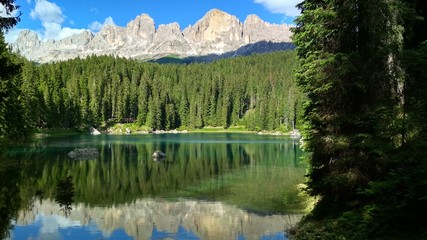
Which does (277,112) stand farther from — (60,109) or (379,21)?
(379,21)

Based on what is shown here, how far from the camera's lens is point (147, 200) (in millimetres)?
32375

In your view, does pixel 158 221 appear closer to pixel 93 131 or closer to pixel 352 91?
pixel 352 91

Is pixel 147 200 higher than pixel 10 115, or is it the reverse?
pixel 10 115

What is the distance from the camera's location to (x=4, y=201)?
29047mm

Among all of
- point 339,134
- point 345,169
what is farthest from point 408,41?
point 345,169

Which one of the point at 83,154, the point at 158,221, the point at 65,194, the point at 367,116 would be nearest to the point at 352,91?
the point at 367,116

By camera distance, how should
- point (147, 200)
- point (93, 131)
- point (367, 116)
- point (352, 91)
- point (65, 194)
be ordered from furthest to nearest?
point (93, 131) → point (65, 194) → point (147, 200) → point (352, 91) → point (367, 116)

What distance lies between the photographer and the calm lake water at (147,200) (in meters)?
23.2

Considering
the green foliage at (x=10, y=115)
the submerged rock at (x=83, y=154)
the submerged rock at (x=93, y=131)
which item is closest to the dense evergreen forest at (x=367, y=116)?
the green foliage at (x=10, y=115)

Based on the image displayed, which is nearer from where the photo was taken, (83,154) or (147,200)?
(147,200)

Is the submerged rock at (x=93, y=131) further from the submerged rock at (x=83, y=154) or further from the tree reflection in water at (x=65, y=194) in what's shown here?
the tree reflection in water at (x=65, y=194)

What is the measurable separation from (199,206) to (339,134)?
15.5 m

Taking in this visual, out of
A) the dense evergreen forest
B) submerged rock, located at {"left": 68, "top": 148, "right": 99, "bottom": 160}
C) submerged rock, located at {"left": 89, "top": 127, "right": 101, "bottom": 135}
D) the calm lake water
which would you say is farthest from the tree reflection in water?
submerged rock, located at {"left": 89, "top": 127, "right": 101, "bottom": 135}

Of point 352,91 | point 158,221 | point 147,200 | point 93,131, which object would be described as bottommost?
point 147,200
